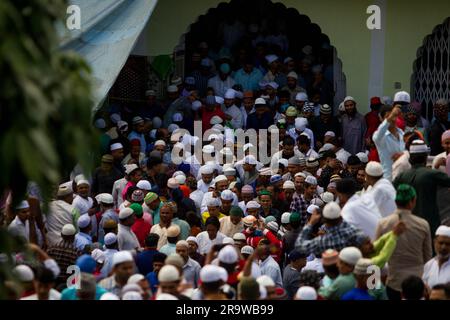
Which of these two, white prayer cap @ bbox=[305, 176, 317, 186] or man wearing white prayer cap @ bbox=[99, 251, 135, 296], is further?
white prayer cap @ bbox=[305, 176, 317, 186]

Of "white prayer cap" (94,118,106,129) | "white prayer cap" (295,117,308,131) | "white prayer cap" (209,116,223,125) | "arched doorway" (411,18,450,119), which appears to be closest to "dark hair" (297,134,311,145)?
"white prayer cap" (295,117,308,131)

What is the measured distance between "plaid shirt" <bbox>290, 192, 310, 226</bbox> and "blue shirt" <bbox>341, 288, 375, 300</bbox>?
4.56 meters

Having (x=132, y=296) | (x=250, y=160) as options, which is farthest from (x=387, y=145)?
(x=250, y=160)

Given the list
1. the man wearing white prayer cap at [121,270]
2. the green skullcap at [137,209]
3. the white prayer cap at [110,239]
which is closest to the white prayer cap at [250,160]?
the green skullcap at [137,209]

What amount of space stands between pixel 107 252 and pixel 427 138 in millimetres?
5319

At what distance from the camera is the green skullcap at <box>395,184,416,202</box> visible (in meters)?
11.6

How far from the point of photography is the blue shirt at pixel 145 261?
1336cm

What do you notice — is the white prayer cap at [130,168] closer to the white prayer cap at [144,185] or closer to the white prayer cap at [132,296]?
the white prayer cap at [144,185]

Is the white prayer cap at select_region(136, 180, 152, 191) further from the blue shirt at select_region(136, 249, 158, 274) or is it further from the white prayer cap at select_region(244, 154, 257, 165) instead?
the blue shirt at select_region(136, 249, 158, 274)

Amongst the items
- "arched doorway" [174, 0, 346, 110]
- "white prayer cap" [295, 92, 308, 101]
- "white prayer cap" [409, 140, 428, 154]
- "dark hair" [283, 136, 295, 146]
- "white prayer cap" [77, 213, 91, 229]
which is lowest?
"white prayer cap" [77, 213, 91, 229]

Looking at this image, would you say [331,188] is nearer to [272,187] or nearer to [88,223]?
[272,187]

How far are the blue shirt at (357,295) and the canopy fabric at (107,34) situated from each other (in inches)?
247

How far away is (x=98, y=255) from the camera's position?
45.7 feet

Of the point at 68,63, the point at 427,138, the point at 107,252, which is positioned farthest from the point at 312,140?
the point at 68,63
